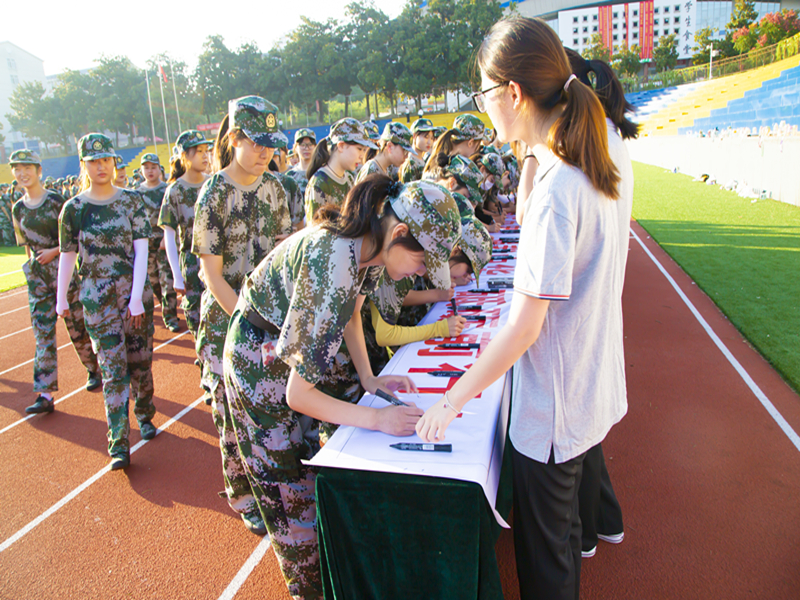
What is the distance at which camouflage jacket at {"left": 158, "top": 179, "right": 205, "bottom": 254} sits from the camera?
4.21 meters

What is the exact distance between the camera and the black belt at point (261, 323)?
1848 mm

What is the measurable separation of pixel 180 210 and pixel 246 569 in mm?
2918

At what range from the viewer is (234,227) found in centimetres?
279

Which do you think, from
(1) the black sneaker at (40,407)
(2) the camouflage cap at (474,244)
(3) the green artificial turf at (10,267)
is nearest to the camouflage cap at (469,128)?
(2) the camouflage cap at (474,244)

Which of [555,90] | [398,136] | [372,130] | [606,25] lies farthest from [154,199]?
[606,25]

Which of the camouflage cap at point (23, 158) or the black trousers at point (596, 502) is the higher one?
the camouflage cap at point (23, 158)

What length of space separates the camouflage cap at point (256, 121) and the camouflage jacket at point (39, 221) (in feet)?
9.31

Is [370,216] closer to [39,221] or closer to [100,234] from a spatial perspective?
[100,234]

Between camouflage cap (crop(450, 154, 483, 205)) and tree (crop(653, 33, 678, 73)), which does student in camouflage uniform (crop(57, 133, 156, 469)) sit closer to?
camouflage cap (crop(450, 154, 483, 205))

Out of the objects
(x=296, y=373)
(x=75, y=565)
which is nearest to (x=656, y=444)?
(x=296, y=373)

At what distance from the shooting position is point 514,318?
1345 mm

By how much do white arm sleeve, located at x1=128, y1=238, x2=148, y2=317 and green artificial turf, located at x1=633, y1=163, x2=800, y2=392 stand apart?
16.5ft

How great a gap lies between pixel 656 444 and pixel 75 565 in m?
3.54

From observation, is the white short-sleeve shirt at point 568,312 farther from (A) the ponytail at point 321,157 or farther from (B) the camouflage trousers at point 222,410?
(A) the ponytail at point 321,157
